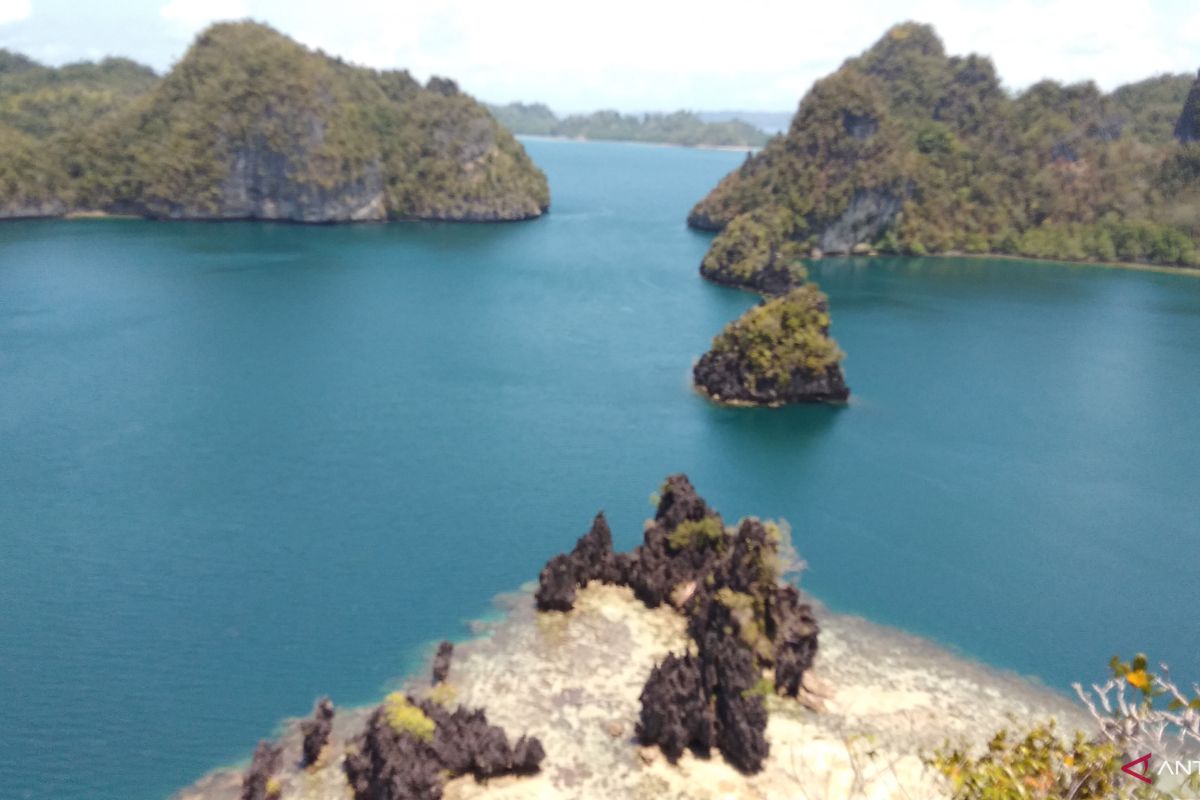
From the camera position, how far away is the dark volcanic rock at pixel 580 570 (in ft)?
149

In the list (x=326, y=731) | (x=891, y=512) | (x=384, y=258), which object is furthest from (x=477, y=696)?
(x=384, y=258)

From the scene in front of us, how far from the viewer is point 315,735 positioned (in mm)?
34531

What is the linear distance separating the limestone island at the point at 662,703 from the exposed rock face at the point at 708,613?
0.09 m

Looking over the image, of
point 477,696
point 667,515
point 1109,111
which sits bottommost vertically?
point 477,696

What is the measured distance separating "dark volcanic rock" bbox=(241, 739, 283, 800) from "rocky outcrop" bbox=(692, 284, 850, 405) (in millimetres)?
50101

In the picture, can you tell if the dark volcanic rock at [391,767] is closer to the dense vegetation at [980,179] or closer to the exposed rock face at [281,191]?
the dense vegetation at [980,179]

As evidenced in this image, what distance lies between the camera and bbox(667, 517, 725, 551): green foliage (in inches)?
1863

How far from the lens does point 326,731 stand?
3503 centimetres

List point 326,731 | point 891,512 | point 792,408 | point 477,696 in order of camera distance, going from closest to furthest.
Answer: point 326,731 → point 477,696 → point 891,512 → point 792,408

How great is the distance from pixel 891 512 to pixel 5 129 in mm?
179500

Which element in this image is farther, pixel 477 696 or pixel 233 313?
pixel 233 313

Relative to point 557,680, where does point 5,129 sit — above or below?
above

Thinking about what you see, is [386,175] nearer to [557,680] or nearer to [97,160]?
[97,160]

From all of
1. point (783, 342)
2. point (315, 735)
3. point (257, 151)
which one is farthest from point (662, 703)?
point (257, 151)
